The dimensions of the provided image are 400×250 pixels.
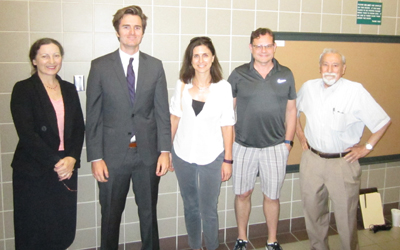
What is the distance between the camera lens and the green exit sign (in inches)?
120

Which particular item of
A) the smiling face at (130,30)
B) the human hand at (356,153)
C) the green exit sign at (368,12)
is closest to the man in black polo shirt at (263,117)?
the human hand at (356,153)

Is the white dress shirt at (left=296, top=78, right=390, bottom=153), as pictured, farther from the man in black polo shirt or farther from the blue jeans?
the blue jeans

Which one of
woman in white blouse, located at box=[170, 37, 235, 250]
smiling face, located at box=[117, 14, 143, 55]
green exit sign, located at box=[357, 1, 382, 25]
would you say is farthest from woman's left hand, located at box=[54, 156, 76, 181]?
green exit sign, located at box=[357, 1, 382, 25]

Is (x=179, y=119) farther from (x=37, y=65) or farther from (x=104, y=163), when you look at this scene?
(x=37, y=65)

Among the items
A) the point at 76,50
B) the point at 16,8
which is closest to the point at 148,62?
the point at 76,50

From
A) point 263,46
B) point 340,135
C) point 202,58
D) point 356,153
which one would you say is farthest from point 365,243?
point 202,58

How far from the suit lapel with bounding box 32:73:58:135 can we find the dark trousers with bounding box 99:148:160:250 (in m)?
0.45

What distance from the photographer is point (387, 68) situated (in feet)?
10.4

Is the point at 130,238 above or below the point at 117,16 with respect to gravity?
below

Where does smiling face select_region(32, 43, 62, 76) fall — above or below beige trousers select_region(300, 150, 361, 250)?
above

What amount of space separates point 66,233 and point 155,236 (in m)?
0.62

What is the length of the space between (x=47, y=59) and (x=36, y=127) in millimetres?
442

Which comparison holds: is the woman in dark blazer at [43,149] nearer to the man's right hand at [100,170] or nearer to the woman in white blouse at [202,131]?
the man's right hand at [100,170]

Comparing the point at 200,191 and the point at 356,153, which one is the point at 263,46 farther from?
the point at 200,191
